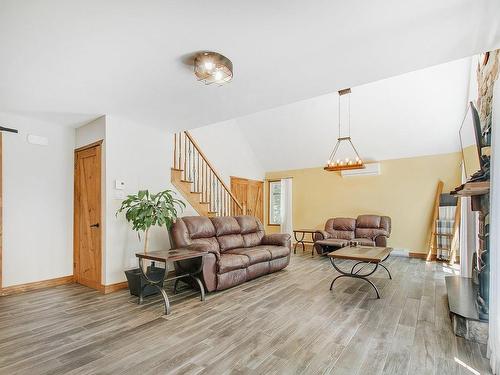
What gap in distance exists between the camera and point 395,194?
6410 millimetres

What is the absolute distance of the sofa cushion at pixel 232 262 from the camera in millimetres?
3553

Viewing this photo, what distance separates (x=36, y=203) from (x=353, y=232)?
20.3 feet

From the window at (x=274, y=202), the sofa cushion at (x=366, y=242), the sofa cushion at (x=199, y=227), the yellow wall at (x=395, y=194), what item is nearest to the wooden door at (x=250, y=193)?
the window at (x=274, y=202)

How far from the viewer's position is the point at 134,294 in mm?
3428

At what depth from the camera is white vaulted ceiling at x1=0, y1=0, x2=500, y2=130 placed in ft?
5.75

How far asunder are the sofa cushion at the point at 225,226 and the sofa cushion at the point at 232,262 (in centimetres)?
63

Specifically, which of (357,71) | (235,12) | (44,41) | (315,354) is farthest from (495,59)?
(44,41)

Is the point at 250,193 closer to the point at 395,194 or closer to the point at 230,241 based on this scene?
the point at 230,241

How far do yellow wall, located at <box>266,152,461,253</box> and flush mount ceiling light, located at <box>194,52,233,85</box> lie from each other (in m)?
5.55

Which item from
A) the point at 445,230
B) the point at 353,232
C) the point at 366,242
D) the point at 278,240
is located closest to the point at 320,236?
the point at 353,232

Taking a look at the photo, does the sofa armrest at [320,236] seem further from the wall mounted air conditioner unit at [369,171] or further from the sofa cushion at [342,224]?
the wall mounted air conditioner unit at [369,171]

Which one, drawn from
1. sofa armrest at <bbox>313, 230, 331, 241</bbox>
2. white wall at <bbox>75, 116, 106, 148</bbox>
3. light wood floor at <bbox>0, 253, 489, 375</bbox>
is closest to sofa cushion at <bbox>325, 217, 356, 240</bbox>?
sofa armrest at <bbox>313, 230, 331, 241</bbox>

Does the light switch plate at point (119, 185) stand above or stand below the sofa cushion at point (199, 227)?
above

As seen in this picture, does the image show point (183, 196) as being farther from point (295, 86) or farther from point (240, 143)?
point (240, 143)
